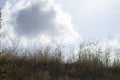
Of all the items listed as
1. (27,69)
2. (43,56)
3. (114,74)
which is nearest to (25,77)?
(27,69)

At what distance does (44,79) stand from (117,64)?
3.04 meters

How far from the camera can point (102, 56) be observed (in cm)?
1241

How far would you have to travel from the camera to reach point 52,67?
37.2 ft

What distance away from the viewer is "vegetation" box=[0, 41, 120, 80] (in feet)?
35.1

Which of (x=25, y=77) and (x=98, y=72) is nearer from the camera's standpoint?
(x=25, y=77)

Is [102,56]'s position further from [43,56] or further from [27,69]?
[27,69]

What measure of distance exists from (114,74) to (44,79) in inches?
104

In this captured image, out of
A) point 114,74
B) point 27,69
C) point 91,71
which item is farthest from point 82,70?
point 27,69

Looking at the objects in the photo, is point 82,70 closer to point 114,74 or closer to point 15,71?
point 114,74

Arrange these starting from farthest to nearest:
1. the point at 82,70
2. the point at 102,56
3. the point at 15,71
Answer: the point at 102,56, the point at 82,70, the point at 15,71

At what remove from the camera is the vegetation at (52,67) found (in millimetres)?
10699

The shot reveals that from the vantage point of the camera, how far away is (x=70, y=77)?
1122 centimetres

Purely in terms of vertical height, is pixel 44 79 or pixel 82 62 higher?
pixel 82 62

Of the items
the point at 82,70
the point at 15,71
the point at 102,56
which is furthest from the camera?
the point at 102,56
